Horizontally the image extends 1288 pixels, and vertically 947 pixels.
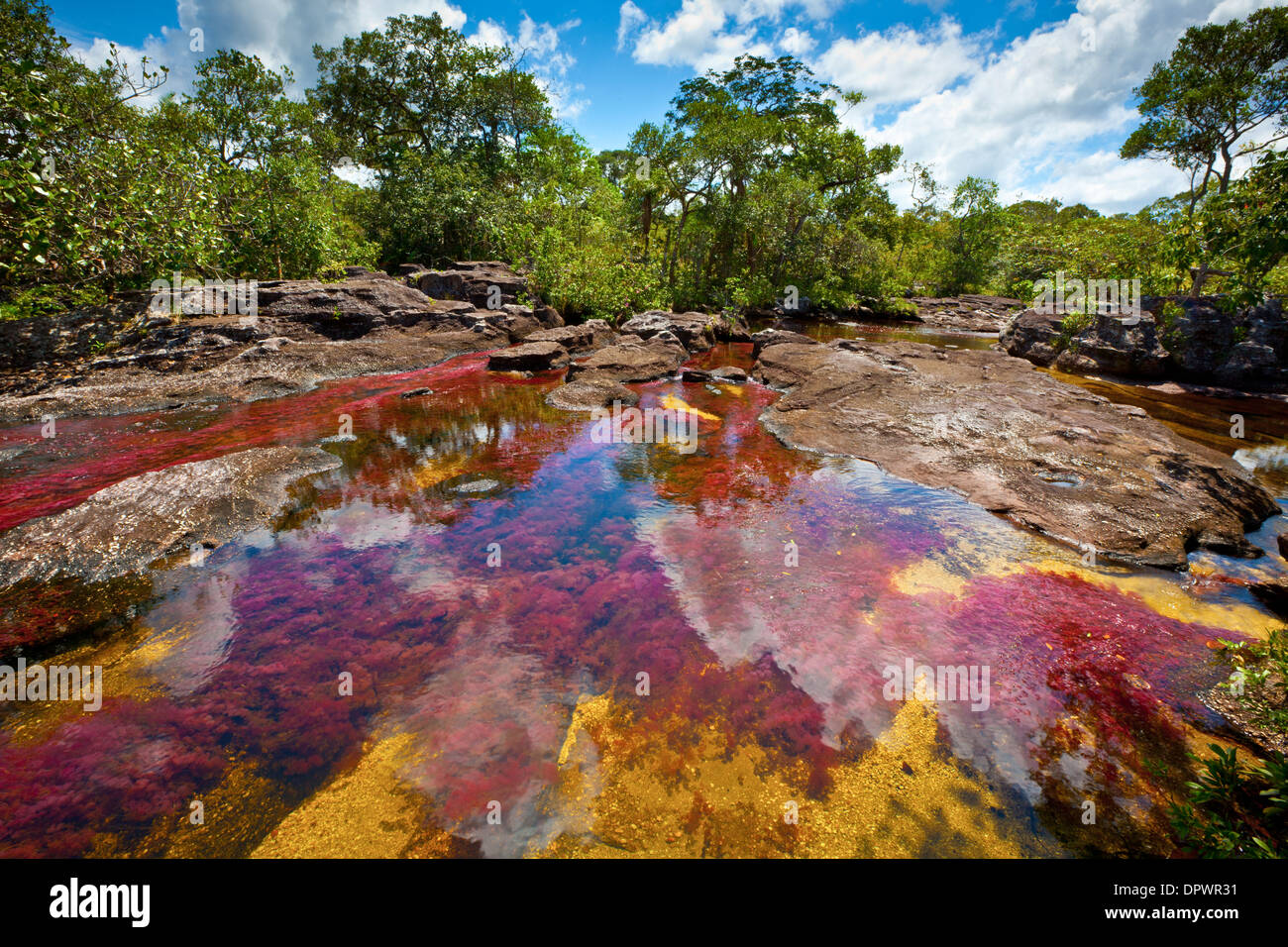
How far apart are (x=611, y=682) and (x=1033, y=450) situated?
8092mm

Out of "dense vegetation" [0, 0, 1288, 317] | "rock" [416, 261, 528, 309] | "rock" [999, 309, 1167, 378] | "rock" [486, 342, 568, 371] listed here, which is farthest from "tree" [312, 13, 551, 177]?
"rock" [999, 309, 1167, 378]

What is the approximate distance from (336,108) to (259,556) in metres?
37.4

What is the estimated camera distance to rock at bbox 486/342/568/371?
14.0 meters

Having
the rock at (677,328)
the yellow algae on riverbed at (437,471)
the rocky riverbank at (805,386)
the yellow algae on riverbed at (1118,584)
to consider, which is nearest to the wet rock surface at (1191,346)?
the rocky riverbank at (805,386)

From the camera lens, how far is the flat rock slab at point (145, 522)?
4.93 metres

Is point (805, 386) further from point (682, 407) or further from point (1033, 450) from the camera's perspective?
point (1033, 450)

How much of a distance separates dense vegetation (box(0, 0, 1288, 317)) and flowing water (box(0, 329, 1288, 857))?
12.9 ft

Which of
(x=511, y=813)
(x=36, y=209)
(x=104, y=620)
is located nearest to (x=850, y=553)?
(x=511, y=813)

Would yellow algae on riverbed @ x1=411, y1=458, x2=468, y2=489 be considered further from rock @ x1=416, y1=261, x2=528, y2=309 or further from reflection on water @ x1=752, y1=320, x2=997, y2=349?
reflection on water @ x1=752, y1=320, x2=997, y2=349

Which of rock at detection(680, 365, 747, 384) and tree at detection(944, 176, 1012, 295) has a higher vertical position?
tree at detection(944, 176, 1012, 295)

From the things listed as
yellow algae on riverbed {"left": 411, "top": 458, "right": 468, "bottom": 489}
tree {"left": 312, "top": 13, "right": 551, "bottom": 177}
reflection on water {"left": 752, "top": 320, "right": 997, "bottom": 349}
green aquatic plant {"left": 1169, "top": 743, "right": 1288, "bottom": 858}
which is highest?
tree {"left": 312, "top": 13, "right": 551, "bottom": 177}

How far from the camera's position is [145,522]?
18.1ft

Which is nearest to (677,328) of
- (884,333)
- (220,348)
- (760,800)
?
(884,333)
